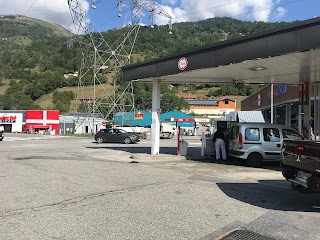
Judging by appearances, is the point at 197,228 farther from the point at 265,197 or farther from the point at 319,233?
the point at 265,197

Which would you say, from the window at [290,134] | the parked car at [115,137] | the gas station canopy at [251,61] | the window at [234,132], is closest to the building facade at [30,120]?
the parked car at [115,137]

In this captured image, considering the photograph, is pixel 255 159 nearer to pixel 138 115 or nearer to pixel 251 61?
pixel 251 61

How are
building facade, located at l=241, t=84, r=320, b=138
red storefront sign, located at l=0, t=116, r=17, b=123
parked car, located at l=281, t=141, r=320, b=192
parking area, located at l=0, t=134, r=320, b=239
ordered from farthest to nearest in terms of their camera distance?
red storefront sign, located at l=0, t=116, r=17, b=123, building facade, located at l=241, t=84, r=320, b=138, parked car, located at l=281, t=141, r=320, b=192, parking area, located at l=0, t=134, r=320, b=239

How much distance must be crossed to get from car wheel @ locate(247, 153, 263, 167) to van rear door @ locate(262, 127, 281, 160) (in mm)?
283

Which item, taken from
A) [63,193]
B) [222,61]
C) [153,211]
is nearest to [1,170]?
[63,193]

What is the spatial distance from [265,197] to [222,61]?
19.1 feet

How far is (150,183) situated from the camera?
9.84 metres

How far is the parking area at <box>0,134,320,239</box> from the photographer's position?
5.55 meters

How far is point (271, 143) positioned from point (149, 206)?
340 inches

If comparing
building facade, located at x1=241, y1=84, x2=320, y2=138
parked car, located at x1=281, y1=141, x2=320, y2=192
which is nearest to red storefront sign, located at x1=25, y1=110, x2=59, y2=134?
building facade, located at x1=241, y1=84, x2=320, y2=138

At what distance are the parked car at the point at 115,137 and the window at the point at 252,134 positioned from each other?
20.4 metres

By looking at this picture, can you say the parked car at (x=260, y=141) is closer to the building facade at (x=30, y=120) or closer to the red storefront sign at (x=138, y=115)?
the red storefront sign at (x=138, y=115)

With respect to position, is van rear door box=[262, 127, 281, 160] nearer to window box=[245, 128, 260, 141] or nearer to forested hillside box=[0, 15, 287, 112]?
window box=[245, 128, 260, 141]

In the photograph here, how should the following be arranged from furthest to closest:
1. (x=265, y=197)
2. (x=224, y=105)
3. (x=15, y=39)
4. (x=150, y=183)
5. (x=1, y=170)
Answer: (x=15, y=39) < (x=224, y=105) < (x=1, y=170) < (x=150, y=183) < (x=265, y=197)
